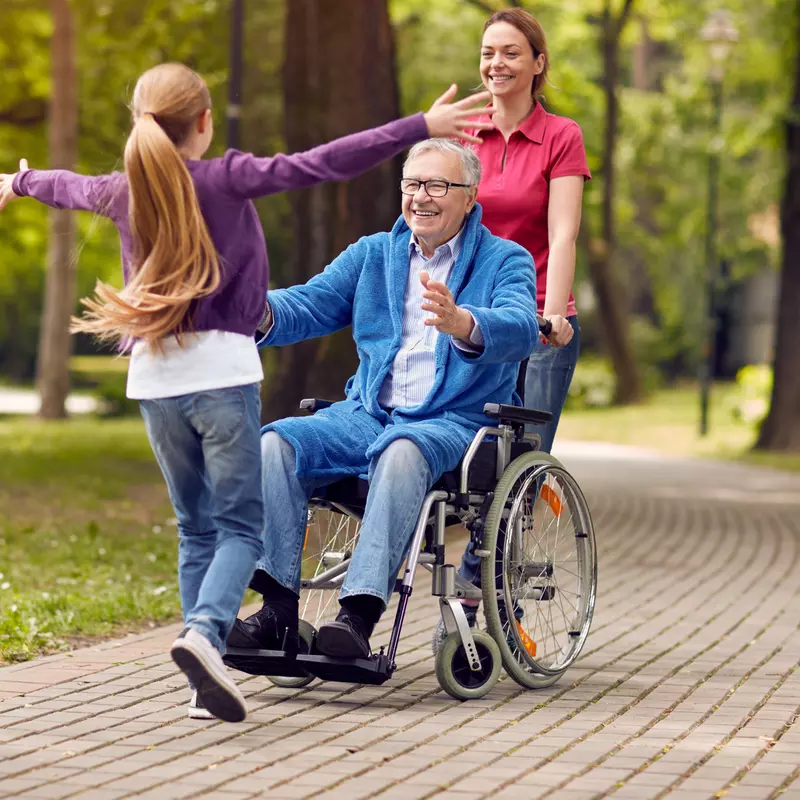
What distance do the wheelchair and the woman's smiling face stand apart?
120 cm

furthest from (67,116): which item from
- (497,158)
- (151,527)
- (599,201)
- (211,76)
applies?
(497,158)

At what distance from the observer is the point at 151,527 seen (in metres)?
11.1

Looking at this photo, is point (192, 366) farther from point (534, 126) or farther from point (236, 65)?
point (236, 65)

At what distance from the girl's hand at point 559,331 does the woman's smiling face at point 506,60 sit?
0.86m

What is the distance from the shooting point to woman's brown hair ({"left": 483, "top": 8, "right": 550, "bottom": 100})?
6180mm

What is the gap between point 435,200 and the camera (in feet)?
18.7

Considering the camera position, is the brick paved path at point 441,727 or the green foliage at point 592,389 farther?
the green foliage at point 592,389

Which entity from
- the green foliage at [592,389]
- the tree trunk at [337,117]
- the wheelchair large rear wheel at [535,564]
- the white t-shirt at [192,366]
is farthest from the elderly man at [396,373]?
the green foliage at [592,389]

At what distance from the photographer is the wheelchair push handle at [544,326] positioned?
5.79m

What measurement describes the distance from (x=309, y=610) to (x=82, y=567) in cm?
319

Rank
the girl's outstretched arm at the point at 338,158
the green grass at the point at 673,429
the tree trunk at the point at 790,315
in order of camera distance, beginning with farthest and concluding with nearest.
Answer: the green grass at the point at 673,429 < the tree trunk at the point at 790,315 < the girl's outstretched arm at the point at 338,158

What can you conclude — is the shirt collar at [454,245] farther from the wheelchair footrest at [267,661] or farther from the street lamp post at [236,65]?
the street lamp post at [236,65]

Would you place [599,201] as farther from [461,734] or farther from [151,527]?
[461,734]

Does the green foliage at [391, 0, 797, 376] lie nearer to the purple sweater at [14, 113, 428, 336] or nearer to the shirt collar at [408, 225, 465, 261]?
the shirt collar at [408, 225, 465, 261]
